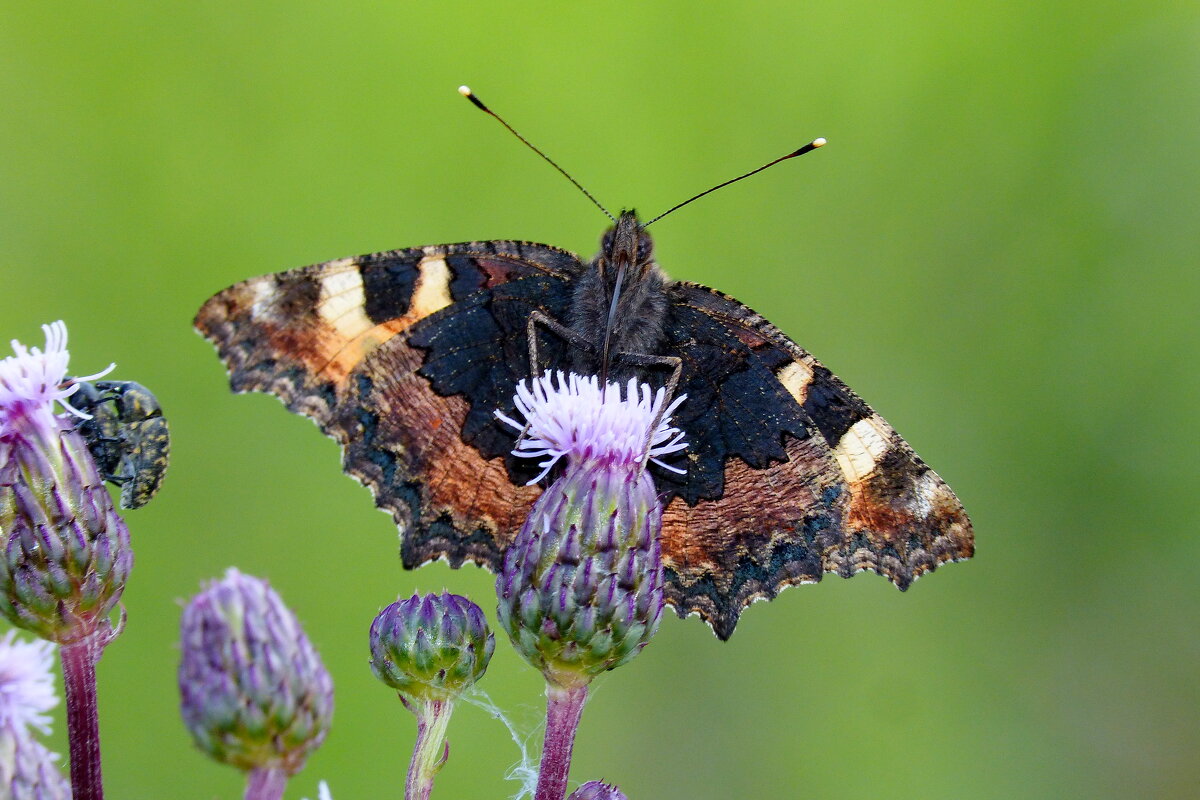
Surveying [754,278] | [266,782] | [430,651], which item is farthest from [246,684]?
[754,278]

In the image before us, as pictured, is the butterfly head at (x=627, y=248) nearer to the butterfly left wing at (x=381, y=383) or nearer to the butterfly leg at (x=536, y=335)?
the butterfly leg at (x=536, y=335)

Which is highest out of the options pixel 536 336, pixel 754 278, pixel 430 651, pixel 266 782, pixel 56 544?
pixel 754 278

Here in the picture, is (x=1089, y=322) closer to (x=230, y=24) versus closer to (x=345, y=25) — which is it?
(x=345, y=25)

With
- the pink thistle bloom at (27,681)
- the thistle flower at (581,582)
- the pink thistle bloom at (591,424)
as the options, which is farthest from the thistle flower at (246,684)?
the pink thistle bloom at (591,424)

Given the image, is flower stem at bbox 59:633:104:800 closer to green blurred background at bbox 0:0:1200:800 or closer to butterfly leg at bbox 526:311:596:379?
butterfly leg at bbox 526:311:596:379

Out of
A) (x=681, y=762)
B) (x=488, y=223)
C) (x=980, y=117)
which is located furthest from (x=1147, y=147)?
(x=681, y=762)

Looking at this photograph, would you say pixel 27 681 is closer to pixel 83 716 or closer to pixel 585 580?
pixel 83 716

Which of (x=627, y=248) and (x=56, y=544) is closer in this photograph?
(x=56, y=544)
